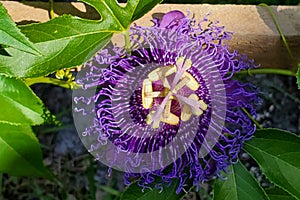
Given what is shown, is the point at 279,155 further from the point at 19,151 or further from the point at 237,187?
the point at 19,151

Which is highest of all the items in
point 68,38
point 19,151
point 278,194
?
point 68,38

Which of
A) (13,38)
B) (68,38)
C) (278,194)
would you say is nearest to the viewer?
(13,38)

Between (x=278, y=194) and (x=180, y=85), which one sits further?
(x=278, y=194)

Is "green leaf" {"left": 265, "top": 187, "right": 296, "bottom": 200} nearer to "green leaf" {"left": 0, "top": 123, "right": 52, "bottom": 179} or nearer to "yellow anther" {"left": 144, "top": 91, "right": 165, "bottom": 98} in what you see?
"yellow anther" {"left": 144, "top": 91, "right": 165, "bottom": 98}

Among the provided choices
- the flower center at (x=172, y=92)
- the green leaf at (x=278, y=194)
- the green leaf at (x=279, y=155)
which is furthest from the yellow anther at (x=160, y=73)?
the green leaf at (x=278, y=194)

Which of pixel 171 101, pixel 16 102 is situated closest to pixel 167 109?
pixel 171 101

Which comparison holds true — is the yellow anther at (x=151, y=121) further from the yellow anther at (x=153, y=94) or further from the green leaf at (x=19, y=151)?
the green leaf at (x=19, y=151)

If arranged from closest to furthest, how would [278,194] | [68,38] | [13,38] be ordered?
1. [13,38]
2. [68,38]
3. [278,194]
